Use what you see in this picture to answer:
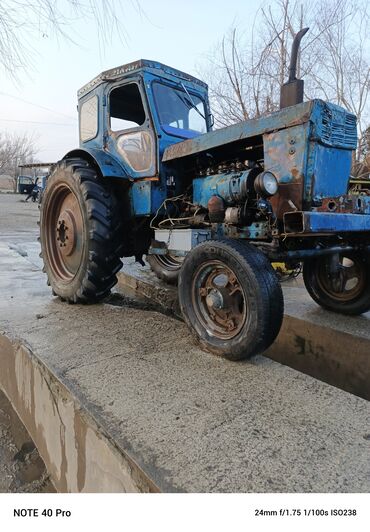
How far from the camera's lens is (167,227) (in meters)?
3.31

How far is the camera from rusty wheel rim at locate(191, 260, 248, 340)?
235cm

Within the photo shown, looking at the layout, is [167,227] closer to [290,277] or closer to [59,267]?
[59,267]

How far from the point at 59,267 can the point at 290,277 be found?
280 centimetres

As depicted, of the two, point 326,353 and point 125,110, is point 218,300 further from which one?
point 125,110

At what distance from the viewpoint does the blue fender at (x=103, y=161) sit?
3303 millimetres

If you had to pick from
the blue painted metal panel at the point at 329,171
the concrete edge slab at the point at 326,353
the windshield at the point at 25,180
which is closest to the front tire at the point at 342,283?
the concrete edge slab at the point at 326,353

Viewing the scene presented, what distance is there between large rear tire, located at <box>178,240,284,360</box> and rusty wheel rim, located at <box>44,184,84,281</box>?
1.30 metres

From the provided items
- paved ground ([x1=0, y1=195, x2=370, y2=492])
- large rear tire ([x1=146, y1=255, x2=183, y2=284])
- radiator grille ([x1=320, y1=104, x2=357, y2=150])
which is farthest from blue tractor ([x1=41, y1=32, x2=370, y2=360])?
large rear tire ([x1=146, y1=255, x2=183, y2=284])

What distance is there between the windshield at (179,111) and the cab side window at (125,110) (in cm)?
28

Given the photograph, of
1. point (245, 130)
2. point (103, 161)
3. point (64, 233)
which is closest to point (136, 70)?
A: point (103, 161)

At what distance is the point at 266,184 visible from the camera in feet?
7.60

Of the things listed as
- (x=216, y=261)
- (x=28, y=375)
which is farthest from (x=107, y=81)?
(x=28, y=375)

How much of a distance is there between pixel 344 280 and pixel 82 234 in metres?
2.38

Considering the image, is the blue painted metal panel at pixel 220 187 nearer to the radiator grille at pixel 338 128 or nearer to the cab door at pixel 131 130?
the cab door at pixel 131 130
